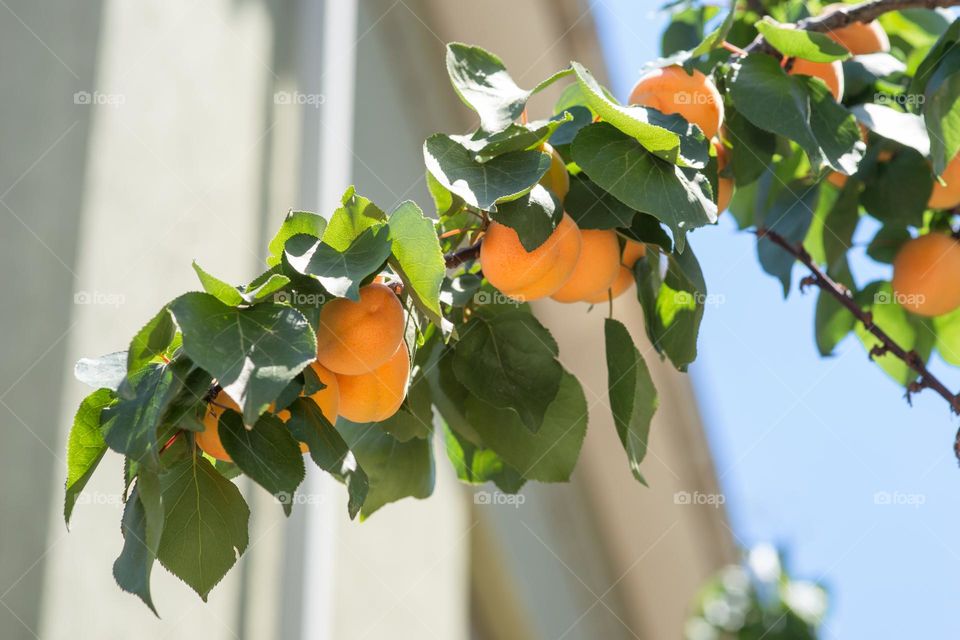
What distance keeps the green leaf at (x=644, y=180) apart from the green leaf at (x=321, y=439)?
0.16 metres

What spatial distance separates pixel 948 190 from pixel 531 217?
Result: 329 mm

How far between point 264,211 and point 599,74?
0.78 meters

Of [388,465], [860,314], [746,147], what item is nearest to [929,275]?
[860,314]

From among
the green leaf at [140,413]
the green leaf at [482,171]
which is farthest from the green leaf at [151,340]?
the green leaf at [482,171]

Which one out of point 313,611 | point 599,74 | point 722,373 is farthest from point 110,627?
point 722,373

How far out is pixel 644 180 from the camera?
0.45m

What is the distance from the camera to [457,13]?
72.0 inches

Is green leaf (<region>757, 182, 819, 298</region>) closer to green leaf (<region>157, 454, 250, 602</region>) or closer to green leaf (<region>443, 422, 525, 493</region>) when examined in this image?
green leaf (<region>443, 422, 525, 493</region>)

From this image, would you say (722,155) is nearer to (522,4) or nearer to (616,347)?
(616,347)

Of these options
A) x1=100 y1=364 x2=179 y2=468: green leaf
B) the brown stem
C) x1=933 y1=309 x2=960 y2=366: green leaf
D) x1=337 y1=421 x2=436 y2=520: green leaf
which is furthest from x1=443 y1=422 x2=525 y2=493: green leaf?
x1=933 y1=309 x2=960 y2=366: green leaf

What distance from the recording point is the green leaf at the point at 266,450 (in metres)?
0.39

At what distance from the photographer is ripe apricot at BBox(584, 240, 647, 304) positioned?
1.82 ft

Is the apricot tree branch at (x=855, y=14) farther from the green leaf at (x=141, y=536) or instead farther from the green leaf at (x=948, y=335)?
the green leaf at (x=141, y=536)

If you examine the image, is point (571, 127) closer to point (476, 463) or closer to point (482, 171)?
point (482, 171)
